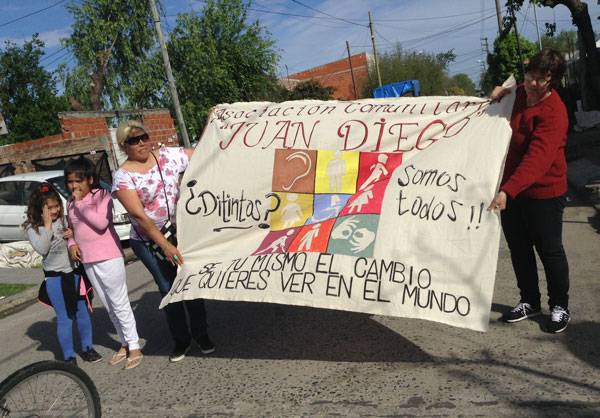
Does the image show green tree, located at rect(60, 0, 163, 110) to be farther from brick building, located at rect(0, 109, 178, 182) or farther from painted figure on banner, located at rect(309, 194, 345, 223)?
painted figure on banner, located at rect(309, 194, 345, 223)

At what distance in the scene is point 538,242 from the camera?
3.31 metres

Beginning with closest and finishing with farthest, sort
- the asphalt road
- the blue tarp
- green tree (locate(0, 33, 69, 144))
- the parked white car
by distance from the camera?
the asphalt road
the parked white car
the blue tarp
green tree (locate(0, 33, 69, 144))

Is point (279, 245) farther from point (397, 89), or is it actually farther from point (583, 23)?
point (397, 89)

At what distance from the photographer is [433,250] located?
300cm

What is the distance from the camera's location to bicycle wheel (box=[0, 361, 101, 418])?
2.39 m

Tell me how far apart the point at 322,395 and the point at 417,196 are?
1404 mm

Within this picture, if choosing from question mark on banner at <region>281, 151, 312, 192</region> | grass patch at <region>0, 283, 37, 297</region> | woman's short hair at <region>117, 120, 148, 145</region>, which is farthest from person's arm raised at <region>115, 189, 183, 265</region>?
grass patch at <region>0, 283, 37, 297</region>

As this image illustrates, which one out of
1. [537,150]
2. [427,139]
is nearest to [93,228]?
[427,139]

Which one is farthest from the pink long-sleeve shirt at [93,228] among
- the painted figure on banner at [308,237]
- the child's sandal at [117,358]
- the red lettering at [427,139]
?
the red lettering at [427,139]

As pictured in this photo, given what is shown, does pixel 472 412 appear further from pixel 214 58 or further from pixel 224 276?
pixel 214 58

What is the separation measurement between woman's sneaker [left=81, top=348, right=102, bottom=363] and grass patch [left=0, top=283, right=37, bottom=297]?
3.43 m

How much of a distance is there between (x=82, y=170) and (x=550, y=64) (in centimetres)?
336

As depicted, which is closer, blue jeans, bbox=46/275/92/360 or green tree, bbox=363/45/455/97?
blue jeans, bbox=46/275/92/360

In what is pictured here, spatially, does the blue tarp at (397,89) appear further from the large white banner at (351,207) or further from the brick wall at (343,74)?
the brick wall at (343,74)
